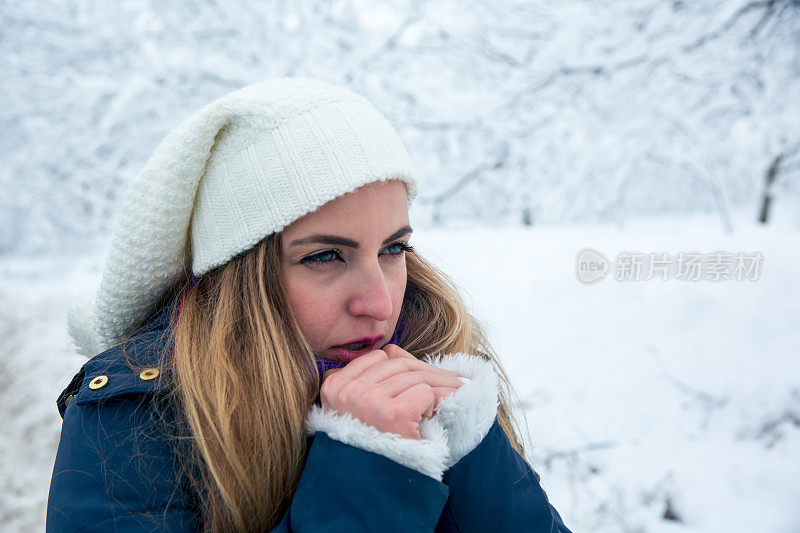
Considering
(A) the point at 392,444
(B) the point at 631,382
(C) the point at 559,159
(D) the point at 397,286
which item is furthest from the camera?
(C) the point at 559,159

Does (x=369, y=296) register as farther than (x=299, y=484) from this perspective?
Yes

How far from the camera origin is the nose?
3.85 ft

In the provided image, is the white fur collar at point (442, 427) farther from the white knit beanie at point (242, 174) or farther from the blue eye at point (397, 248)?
the white knit beanie at point (242, 174)

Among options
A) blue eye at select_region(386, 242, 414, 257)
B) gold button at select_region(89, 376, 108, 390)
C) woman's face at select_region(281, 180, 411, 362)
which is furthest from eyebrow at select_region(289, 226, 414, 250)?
gold button at select_region(89, 376, 108, 390)

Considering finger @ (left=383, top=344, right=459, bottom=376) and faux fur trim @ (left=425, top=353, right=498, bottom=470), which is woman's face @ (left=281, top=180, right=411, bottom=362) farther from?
faux fur trim @ (left=425, top=353, right=498, bottom=470)

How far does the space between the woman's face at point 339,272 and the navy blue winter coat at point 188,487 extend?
0.27 m

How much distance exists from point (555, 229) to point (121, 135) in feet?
17.7

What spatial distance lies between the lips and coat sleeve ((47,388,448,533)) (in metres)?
0.22

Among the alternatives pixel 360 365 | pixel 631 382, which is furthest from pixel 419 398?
pixel 631 382

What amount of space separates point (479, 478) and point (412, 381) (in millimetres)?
281

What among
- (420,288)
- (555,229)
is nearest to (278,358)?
(420,288)

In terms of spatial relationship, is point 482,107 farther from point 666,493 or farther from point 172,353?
point 172,353

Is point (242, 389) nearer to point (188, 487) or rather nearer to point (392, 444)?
point (188, 487)

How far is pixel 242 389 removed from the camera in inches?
44.2
